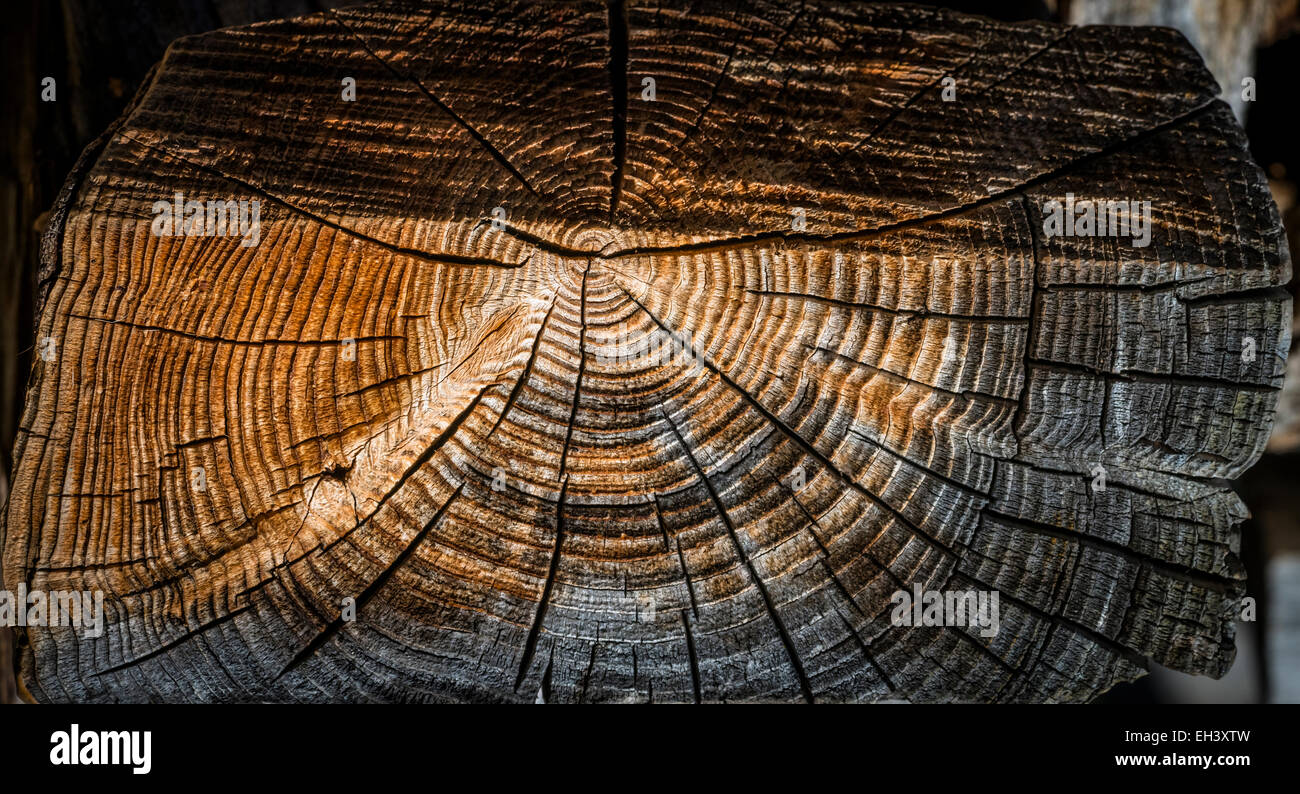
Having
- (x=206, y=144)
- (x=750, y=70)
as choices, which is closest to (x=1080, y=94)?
(x=750, y=70)

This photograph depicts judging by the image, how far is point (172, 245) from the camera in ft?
4.11

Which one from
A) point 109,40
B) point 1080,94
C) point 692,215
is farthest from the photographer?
point 109,40

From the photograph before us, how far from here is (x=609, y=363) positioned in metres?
1.25

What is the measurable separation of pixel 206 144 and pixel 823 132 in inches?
41.7

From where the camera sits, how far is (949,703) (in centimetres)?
136

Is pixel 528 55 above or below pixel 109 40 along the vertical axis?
below

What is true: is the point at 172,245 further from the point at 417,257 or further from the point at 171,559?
the point at 171,559

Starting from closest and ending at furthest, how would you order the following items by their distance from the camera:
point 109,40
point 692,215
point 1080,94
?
point 692,215
point 1080,94
point 109,40

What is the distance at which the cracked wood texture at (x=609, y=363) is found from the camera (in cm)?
125

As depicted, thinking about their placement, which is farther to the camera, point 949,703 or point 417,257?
point 949,703

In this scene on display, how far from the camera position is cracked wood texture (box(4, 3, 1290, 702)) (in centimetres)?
125

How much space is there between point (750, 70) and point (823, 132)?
17 centimetres

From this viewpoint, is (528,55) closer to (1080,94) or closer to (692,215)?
(692,215)
